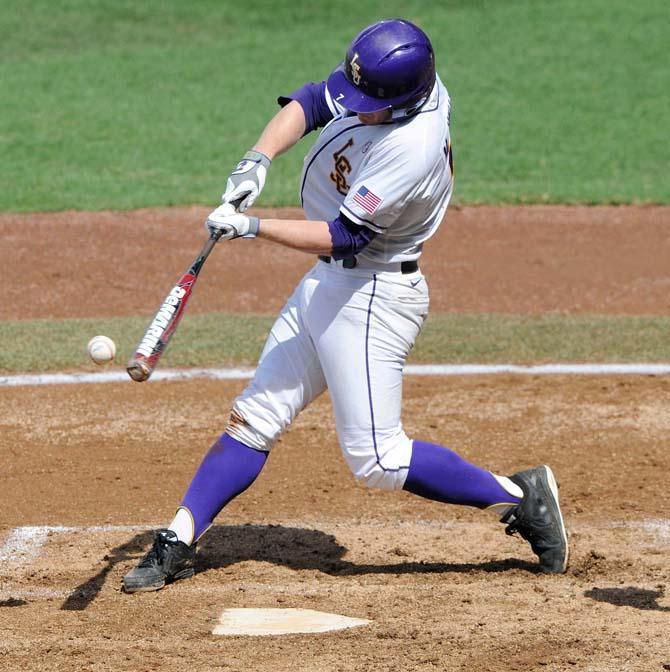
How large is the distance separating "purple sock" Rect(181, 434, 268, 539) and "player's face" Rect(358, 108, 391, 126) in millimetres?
1281

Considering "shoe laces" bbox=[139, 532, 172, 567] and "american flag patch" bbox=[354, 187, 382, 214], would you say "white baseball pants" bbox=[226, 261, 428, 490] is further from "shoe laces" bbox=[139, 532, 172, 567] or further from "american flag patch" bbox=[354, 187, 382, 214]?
"shoe laces" bbox=[139, 532, 172, 567]

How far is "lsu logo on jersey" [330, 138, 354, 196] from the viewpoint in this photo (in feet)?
14.3

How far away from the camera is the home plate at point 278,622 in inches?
160

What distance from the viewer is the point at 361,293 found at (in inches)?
173

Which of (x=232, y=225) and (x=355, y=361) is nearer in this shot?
(x=232, y=225)

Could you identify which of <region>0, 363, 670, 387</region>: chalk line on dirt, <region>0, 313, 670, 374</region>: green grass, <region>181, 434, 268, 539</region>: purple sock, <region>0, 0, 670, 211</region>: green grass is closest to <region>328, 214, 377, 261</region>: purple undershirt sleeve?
<region>181, 434, 268, 539</region>: purple sock

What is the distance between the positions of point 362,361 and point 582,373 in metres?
3.30

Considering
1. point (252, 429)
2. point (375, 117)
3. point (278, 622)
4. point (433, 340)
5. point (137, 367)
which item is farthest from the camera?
point (433, 340)

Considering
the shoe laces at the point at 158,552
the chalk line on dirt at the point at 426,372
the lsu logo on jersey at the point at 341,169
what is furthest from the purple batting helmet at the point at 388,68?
the chalk line on dirt at the point at 426,372

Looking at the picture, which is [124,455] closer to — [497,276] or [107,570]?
[107,570]

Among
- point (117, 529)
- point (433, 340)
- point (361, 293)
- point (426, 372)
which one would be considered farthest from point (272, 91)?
point (361, 293)

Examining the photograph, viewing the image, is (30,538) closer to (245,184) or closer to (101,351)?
(101,351)

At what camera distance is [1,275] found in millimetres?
9812

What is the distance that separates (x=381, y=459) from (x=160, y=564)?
89cm
